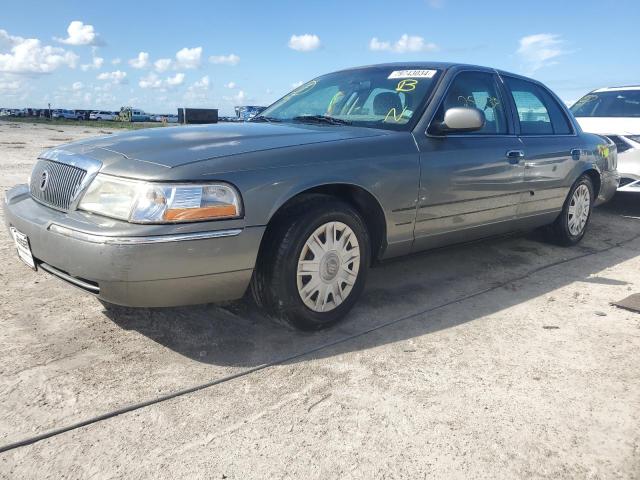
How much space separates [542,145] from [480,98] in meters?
0.83

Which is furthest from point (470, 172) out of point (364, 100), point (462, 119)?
point (364, 100)

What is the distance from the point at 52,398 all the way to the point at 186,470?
822 millimetres

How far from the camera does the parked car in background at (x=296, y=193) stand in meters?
2.48

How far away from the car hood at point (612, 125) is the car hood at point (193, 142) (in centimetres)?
541

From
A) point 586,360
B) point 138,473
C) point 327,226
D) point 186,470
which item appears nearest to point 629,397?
point 586,360

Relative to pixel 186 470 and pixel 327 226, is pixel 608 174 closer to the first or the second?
pixel 327 226

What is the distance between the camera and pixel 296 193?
9.18ft

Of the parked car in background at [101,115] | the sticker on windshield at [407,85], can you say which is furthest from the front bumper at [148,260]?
the parked car in background at [101,115]

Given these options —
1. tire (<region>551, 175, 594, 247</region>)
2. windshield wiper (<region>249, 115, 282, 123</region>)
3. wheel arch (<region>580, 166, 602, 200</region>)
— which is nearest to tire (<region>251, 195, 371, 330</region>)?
windshield wiper (<region>249, 115, 282, 123</region>)

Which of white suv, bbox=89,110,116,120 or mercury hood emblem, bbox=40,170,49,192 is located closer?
mercury hood emblem, bbox=40,170,49,192

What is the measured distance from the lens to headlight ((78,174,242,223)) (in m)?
2.45

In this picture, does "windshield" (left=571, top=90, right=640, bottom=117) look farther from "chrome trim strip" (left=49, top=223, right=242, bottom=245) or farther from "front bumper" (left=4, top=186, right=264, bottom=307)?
"chrome trim strip" (left=49, top=223, right=242, bottom=245)

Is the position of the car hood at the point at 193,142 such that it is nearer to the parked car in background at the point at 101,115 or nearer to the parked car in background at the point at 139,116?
the parked car in background at the point at 139,116

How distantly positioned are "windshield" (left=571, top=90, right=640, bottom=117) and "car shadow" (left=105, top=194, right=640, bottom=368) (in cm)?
342
